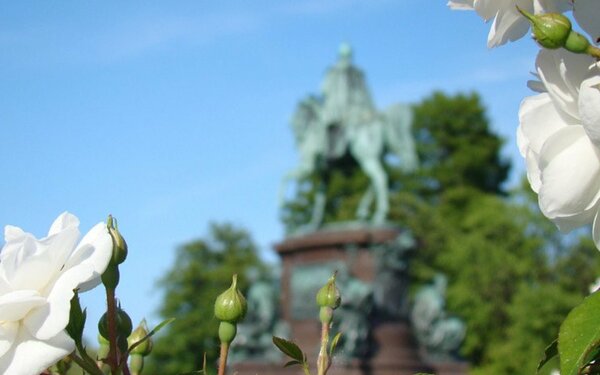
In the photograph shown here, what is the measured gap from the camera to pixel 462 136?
29344 mm

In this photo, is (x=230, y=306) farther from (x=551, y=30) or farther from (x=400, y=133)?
(x=400, y=133)

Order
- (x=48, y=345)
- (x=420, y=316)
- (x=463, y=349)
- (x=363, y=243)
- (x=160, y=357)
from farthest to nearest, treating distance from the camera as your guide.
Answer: (x=160, y=357)
(x=463, y=349)
(x=420, y=316)
(x=363, y=243)
(x=48, y=345)

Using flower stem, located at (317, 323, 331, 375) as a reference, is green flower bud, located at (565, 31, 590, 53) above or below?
above

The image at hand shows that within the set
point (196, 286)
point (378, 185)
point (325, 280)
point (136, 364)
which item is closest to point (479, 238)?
point (196, 286)

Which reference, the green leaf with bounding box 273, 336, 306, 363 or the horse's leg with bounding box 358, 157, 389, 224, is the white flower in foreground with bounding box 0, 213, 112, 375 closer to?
Result: the green leaf with bounding box 273, 336, 306, 363

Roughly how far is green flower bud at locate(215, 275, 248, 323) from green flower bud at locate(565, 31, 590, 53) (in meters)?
0.27

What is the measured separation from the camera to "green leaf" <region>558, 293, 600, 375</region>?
58 cm

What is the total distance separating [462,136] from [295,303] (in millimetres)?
16927

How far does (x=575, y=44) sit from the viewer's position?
0.55m

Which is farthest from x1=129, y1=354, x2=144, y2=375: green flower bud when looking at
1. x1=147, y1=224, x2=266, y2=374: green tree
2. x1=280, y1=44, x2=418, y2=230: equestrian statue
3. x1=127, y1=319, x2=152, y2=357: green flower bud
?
x1=147, y1=224, x2=266, y2=374: green tree

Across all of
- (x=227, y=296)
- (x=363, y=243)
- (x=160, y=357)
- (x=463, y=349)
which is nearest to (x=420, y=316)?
(x=363, y=243)

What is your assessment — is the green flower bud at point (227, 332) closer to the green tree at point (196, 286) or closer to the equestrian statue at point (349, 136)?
the equestrian statue at point (349, 136)

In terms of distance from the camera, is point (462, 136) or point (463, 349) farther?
point (462, 136)

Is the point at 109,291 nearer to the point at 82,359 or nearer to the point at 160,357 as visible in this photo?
the point at 82,359
